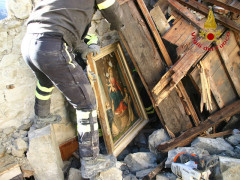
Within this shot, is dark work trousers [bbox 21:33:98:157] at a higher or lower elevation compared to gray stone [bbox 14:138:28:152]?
higher

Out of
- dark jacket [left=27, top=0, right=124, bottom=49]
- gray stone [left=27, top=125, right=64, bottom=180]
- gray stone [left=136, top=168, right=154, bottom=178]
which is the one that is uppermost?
dark jacket [left=27, top=0, right=124, bottom=49]

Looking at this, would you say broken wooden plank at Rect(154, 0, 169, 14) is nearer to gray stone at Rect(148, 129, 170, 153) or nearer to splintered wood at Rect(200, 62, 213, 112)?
splintered wood at Rect(200, 62, 213, 112)

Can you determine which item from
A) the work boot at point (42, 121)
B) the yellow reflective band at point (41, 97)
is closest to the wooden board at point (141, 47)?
the yellow reflective band at point (41, 97)

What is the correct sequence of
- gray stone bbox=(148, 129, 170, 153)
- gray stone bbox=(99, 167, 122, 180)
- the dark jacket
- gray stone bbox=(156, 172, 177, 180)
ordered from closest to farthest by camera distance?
1. the dark jacket
2. gray stone bbox=(99, 167, 122, 180)
3. gray stone bbox=(156, 172, 177, 180)
4. gray stone bbox=(148, 129, 170, 153)

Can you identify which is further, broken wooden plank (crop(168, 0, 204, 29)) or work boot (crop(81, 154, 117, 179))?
broken wooden plank (crop(168, 0, 204, 29))

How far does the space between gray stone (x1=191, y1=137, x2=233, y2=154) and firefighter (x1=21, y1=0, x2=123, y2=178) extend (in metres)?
1.10

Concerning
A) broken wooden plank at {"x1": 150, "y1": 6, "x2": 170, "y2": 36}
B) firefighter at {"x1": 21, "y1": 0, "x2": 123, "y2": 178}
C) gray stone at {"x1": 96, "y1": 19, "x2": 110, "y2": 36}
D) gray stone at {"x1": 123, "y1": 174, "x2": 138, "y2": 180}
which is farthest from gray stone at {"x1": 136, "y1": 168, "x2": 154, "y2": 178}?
gray stone at {"x1": 96, "y1": 19, "x2": 110, "y2": 36}

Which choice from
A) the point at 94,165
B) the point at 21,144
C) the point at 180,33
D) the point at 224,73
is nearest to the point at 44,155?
the point at 21,144

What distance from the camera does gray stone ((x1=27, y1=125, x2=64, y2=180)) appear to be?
220 cm

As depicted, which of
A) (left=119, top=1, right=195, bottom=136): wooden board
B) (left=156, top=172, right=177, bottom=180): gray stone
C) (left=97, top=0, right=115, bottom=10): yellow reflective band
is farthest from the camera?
(left=119, top=1, right=195, bottom=136): wooden board

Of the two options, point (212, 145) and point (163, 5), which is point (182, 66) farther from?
point (212, 145)

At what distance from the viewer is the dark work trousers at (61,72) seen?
73.5 inches

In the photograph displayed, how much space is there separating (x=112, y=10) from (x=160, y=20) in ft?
3.02

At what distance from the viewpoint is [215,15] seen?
2.82 m
